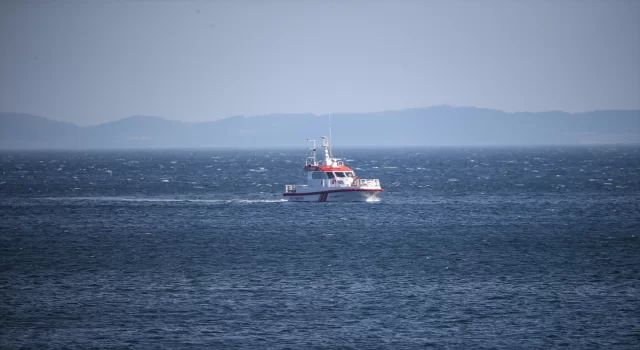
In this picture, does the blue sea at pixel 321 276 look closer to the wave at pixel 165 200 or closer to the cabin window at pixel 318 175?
the cabin window at pixel 318 175

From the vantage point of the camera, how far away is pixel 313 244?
2434 inches

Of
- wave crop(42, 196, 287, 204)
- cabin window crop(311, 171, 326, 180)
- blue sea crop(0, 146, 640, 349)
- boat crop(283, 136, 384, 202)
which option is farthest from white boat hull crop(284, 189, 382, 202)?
wave crop(42, 196, 287, 204)

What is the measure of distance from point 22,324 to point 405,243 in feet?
102

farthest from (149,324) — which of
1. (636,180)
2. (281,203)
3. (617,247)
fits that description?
(636,180)

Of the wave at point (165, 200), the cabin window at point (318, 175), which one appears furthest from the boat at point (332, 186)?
the wave at point (165, 200)

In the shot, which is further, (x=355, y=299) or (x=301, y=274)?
(x=301, y=274)

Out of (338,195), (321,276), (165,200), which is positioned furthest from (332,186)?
(321,276)

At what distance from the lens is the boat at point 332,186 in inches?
3452

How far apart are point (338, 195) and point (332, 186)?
3.67 feet

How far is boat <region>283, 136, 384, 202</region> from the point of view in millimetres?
87688

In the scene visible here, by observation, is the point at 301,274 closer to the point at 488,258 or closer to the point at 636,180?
→ the point at 488,258

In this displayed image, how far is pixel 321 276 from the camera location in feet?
160

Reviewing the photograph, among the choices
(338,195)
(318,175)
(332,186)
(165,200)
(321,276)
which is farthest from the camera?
(165,200)

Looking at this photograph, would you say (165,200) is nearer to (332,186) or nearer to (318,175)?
(318,175)
